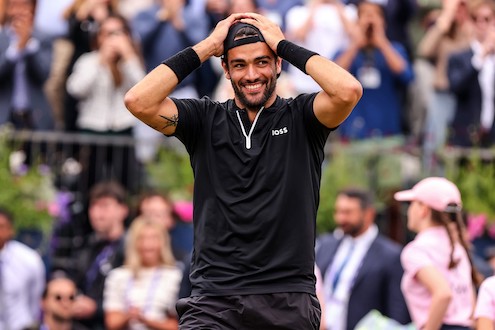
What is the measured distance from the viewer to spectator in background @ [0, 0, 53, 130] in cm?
1463

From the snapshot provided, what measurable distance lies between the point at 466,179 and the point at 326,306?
8.06ft

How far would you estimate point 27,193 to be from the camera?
1335 centimetres

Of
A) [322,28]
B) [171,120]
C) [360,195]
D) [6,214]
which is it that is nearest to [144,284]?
[6,214]

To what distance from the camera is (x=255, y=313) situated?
22.6 ft

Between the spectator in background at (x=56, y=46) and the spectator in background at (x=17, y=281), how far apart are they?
6.96ft

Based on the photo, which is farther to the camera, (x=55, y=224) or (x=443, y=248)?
(x=55, y=224)

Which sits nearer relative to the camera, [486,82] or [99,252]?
[99,252]

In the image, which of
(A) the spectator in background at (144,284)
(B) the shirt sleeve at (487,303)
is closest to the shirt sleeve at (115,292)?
(A) the spectator in background at (144,284)

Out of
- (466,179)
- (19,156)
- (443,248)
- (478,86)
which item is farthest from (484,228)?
(19,156)

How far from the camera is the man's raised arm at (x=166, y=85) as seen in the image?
7172mm

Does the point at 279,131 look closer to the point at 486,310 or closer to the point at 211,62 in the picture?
the point at 486,310

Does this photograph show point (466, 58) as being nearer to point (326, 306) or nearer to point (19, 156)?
point (326, 306)

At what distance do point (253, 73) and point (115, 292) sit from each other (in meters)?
5.71

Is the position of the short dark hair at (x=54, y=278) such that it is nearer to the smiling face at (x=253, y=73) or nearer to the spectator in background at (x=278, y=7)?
the spectator in background at (x=278, y=7)
